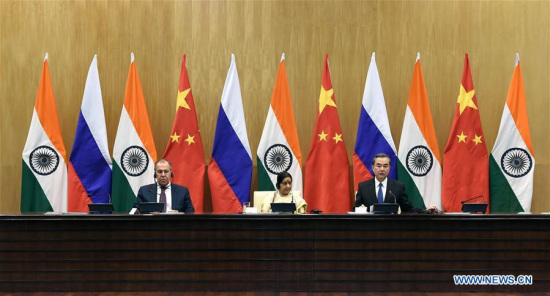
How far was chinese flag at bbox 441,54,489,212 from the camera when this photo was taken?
7.33m

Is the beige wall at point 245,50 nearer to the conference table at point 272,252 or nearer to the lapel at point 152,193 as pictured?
the lapel at point 152,193

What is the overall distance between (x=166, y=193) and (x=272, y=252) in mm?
1465

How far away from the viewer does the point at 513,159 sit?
24.0ft

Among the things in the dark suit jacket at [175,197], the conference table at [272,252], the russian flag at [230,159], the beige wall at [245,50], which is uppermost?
the beige wall at [245,50]

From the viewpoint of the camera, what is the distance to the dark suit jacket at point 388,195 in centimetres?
599

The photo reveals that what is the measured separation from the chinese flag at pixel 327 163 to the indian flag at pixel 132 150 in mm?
1967

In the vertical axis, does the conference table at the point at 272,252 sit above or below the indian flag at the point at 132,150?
below

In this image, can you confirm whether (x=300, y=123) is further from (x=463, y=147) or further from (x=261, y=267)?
(x=261, y=267)

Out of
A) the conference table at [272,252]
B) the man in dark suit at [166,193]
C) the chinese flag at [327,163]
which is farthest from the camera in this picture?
the chinese flag at [327,163]

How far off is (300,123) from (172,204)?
2.51m

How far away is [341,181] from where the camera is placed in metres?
7.41

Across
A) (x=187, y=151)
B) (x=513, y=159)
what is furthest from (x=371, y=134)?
(x=187, y=151)

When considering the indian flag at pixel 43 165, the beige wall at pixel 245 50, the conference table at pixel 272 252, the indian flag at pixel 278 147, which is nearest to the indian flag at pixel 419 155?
the beige wall at pixel 245 50

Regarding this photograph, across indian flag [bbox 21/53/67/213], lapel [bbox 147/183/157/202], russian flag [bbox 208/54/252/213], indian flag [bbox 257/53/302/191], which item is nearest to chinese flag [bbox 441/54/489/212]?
indian flag [bbox 257/53/302/191]
